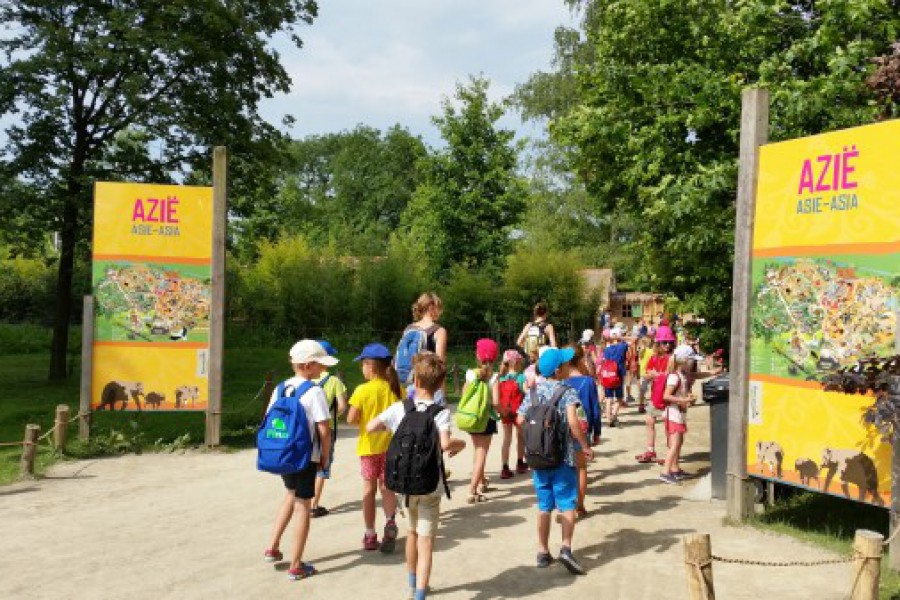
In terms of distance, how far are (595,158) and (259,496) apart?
30.9 feet

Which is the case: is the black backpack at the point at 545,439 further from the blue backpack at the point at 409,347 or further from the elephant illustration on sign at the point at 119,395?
the elephant illustration on sign at the point at 119,395

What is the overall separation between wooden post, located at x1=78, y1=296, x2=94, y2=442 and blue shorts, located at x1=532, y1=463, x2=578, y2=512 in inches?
279

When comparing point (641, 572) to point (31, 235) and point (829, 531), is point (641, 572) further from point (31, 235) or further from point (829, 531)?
point (31, 235)

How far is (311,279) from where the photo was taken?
28625 millimetres

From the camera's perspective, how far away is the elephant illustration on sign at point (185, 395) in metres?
10.4

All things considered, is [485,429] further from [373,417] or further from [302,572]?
[302,572]

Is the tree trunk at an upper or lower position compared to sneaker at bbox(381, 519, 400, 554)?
upper

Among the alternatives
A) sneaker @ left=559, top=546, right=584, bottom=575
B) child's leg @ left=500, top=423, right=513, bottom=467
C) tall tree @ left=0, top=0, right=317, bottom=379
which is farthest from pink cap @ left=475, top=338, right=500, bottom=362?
tall tree @ left=0, top=0, right=317, bottom=379

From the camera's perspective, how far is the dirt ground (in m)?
5.37

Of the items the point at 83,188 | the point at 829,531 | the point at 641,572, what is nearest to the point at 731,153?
the point at 829,531

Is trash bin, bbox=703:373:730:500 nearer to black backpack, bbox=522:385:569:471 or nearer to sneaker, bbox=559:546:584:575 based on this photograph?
sneaker, bbox=559:546:584:575

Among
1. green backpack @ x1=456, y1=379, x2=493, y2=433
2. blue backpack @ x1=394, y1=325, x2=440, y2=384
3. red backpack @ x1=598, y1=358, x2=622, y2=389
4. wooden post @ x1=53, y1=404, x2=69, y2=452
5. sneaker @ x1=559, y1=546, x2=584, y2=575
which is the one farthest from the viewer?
red backpack @ x1=598, y1=358, x2=622, y2=389

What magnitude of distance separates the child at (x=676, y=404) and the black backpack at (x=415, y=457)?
14.4 feet

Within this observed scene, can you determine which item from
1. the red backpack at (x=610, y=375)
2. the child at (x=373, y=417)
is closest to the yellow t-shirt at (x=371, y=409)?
the child at (x=373, y=417)
